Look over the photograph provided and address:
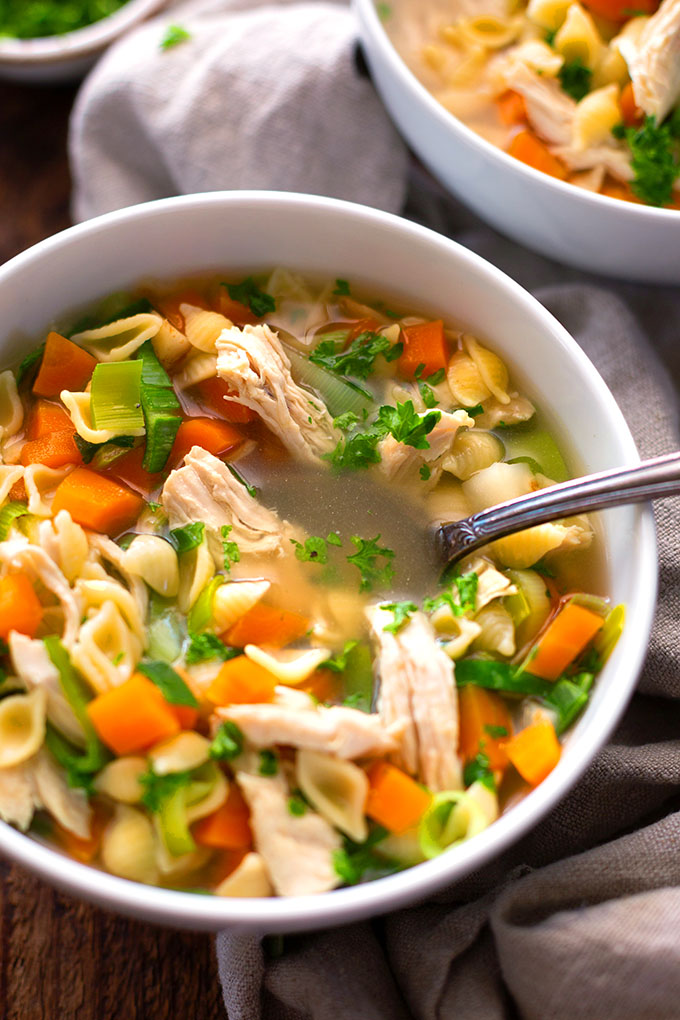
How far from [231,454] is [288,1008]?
130 cm

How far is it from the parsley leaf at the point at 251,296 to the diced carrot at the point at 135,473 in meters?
0.53

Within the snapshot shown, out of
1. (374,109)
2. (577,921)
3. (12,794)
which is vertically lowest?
(577,921)

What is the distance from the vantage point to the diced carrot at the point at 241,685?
2072 mm

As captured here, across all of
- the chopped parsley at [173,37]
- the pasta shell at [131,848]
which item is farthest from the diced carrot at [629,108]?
the pasta shell at [131,848]

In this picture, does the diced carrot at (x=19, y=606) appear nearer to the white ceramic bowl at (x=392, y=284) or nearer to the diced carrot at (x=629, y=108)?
the white ceramic bowl at (x=392, y=284)

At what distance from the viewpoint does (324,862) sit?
1950 mm

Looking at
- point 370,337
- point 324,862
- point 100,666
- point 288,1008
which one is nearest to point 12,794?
point 100,666

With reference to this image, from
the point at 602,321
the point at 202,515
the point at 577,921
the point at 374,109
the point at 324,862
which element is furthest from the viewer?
the point at 374,109

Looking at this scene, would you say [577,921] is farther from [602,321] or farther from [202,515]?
[602,321]

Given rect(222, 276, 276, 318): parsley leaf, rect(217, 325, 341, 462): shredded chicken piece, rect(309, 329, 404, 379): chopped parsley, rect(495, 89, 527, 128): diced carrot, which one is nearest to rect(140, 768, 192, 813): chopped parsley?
rect(217, 325, 341, 462): shredded chicken piece

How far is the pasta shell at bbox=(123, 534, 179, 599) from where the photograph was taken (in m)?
2.23

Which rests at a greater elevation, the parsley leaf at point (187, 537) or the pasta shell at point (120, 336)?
the pasta shell at point (120, 336)

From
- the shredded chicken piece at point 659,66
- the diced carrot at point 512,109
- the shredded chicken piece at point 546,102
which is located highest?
the shredded chicken piece at point 659,66

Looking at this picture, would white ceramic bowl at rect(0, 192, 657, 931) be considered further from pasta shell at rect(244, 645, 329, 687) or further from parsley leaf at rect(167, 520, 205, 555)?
parsley leaf at rect(167, 520, 205, 555)
